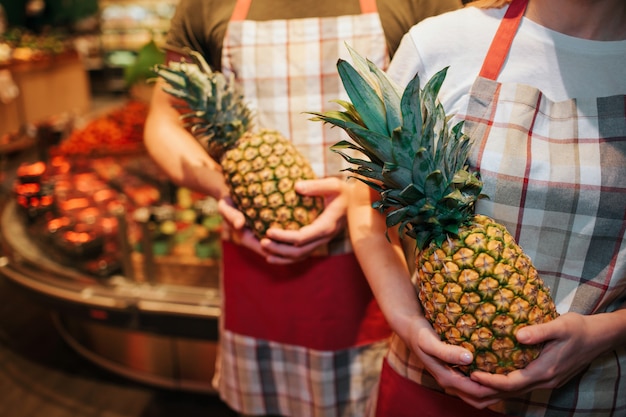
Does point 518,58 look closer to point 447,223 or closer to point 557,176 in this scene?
point 557,176

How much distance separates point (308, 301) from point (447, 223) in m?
0.95

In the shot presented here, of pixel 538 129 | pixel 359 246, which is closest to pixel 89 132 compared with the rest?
pixel 359 246

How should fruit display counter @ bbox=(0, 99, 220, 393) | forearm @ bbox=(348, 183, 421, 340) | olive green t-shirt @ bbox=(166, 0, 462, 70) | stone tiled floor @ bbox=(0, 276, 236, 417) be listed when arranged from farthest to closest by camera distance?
stone tiled floor @ bbox=(0, 276, 236, 417), fruit display counter @ bbox=(0, 99, 220, 393), olive green t-shirt @ bbox=(166, 0, 462, 70), forearm @ bbox=(348, 183, 421, 340)

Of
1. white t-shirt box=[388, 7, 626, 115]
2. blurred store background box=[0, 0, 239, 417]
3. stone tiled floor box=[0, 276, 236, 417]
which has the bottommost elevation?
stone tiled floor box=[0, 276, 236, 417]

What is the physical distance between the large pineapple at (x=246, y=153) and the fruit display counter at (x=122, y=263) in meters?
1.70

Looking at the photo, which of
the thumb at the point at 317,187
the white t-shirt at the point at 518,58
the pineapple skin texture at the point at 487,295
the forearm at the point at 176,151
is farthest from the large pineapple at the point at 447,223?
the forearm at the point at 176,151

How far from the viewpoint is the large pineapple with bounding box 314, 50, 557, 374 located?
126 centimetres

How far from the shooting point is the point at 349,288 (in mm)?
2135

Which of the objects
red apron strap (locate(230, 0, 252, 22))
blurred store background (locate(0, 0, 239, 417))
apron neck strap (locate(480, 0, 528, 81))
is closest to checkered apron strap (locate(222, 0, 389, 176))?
red apron strap (locate(230, 0, 252, 22))

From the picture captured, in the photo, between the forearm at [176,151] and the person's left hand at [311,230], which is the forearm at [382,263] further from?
the forearm at [176,151]

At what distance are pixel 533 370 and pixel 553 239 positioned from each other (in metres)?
0.33

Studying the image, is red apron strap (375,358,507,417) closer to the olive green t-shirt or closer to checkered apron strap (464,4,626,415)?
checkered apron strap (464,4,626,415)

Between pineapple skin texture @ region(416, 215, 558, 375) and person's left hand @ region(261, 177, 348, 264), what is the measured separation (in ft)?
1.89

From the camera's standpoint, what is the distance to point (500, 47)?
146cm
